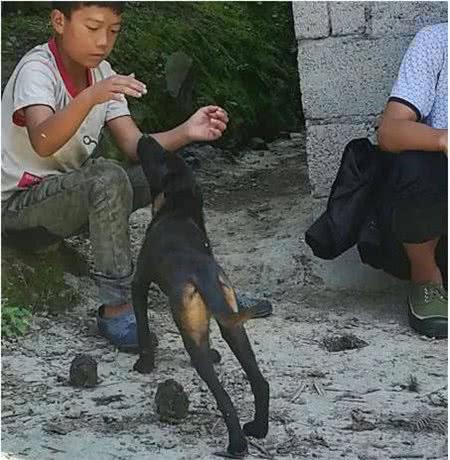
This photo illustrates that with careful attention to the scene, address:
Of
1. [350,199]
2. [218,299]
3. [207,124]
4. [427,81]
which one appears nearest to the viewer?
[218,299]

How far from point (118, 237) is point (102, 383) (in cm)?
48

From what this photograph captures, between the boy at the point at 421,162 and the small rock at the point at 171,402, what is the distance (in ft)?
3.70

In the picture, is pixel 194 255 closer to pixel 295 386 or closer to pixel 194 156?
pixel 295 386

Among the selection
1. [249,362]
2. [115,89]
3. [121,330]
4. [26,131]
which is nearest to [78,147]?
[26,131]

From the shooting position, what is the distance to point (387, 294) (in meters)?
4.50

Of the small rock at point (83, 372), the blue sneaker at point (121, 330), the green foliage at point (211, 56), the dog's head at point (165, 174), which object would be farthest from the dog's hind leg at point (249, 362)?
the green foliage at point (211, 56)

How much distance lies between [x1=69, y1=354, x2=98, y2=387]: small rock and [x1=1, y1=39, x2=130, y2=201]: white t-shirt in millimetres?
726

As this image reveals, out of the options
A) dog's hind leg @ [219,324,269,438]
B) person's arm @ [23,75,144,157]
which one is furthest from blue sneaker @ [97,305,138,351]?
dog's hind leg @ [219,324,269,438]

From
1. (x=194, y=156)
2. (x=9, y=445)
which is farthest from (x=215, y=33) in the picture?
(x=9, y=445)

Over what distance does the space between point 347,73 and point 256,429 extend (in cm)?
175

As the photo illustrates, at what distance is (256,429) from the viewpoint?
3.11 metres

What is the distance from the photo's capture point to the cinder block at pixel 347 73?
439cm

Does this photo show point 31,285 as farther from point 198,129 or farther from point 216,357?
point 198,129

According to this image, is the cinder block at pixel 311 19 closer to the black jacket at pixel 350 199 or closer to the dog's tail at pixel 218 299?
the black jacket at pixel 350 199
